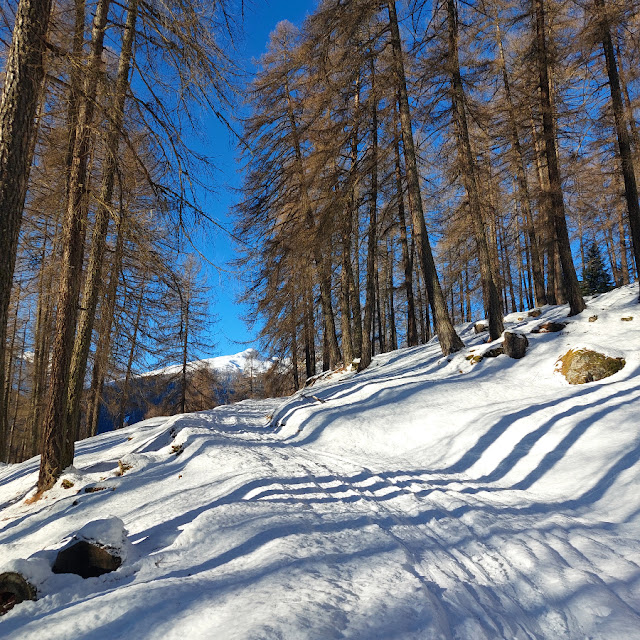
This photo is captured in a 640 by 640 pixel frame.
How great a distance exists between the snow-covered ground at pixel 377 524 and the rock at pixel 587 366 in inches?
9.2

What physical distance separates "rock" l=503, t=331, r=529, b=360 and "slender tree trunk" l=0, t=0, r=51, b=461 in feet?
30.8

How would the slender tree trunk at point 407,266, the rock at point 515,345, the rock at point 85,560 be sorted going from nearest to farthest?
1. the rock at point 85,560
2. the rock at point 515,345
3. the slender tree trunk at point 407,266

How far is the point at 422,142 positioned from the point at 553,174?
14.3 ft

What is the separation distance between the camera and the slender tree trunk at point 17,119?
10.00 ft

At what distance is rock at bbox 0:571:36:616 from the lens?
8.23 feet

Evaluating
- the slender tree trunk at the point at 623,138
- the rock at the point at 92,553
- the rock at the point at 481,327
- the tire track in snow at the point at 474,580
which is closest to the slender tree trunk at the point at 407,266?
the rock at the point at 481,327

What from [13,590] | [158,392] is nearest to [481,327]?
[158,392]

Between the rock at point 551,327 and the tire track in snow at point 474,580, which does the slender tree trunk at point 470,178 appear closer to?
the rock at point 551,327

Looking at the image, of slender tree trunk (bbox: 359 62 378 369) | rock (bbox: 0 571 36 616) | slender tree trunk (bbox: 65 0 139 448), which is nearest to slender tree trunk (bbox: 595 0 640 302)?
slender tree trunk (bbox: 359 62 378 369)

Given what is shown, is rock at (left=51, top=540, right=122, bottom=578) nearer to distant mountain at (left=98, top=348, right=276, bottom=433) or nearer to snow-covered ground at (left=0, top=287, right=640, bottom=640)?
snow-covered ground at (left=0, top=287, right=640, bottom=640)

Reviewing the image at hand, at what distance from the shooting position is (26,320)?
17578 millimetres

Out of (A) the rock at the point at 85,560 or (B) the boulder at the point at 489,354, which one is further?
(B) the boulder at the point at 489,354

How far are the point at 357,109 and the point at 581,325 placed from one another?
9357mm

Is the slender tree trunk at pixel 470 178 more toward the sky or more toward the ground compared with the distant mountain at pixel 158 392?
more toward the sky
